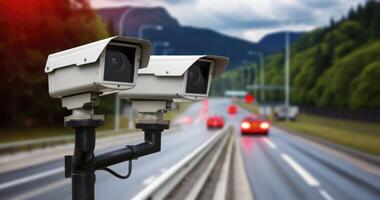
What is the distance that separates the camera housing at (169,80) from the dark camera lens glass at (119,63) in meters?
0.42

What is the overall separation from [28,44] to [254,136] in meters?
17.3

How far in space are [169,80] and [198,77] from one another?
312 mm

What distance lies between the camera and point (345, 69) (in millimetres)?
98000

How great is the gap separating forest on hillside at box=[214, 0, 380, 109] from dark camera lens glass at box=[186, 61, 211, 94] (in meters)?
78.3

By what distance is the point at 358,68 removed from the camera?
316 ft

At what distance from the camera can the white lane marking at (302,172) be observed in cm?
1766

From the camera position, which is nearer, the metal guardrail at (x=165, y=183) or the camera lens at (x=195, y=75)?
the camera lens at (x=195, y=75)

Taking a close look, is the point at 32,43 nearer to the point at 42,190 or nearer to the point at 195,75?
the point at 42,190

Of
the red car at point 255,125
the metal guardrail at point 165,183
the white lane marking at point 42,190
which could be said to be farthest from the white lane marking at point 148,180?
the red car at point 255,125

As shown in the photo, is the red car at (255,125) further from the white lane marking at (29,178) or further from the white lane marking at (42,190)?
the white lane marking at (42,190)

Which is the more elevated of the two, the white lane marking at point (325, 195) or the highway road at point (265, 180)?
the white lane marking at point (325, 195)

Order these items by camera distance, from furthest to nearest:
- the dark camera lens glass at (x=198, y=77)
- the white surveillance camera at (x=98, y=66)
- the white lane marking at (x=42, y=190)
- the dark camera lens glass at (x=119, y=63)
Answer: the white lane marking at (x=42, y=190) < the dark camera lens glass at (x=198, y=77) < the dark camera lens glass at (x=119, y=63) < the white surveillance camera at (x=98, y=66)

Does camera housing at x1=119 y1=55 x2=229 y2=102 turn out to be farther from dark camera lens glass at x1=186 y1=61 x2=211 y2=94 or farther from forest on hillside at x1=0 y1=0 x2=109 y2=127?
forest on hillside at x1=0 y1=0 x2=109 y2=127

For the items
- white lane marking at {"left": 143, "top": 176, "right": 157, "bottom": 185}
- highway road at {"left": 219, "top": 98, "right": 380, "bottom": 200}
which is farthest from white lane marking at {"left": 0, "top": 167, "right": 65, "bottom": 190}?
highway road at {"left": 219, "top": 98, "right": 380, "bottom": 200}
